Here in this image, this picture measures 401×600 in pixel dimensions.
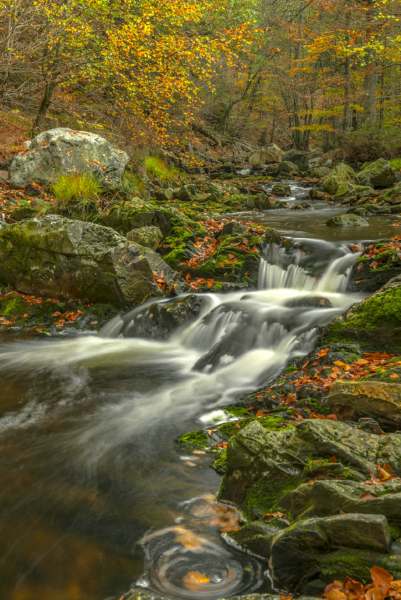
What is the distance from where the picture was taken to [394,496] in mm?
3205

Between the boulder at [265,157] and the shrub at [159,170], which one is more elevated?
the boulder at [265,157]

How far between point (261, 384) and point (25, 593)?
13.2ft

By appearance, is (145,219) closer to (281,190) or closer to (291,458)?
(291,458)

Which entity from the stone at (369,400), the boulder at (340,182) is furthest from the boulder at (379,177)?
the stone at (369,400)

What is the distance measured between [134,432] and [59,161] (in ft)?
32.7

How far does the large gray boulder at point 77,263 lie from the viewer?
9.64 meters

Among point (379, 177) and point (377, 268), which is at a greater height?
point (379, 177)

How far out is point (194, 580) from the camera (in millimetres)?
3568

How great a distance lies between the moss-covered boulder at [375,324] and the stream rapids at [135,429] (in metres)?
0.56

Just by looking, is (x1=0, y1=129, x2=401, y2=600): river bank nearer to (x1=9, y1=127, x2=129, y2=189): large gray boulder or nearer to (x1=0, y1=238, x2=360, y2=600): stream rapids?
(x1=0, y1=238, x2=360, y2=600): stream rapids

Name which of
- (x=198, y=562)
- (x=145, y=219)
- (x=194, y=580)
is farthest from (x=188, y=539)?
(x=145, y=219)

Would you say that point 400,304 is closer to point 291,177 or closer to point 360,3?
point 291,177

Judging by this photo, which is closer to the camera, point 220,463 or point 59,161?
point 220,463

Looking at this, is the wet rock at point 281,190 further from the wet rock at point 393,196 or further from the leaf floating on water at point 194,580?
the leaf floating on water at point 194,580
